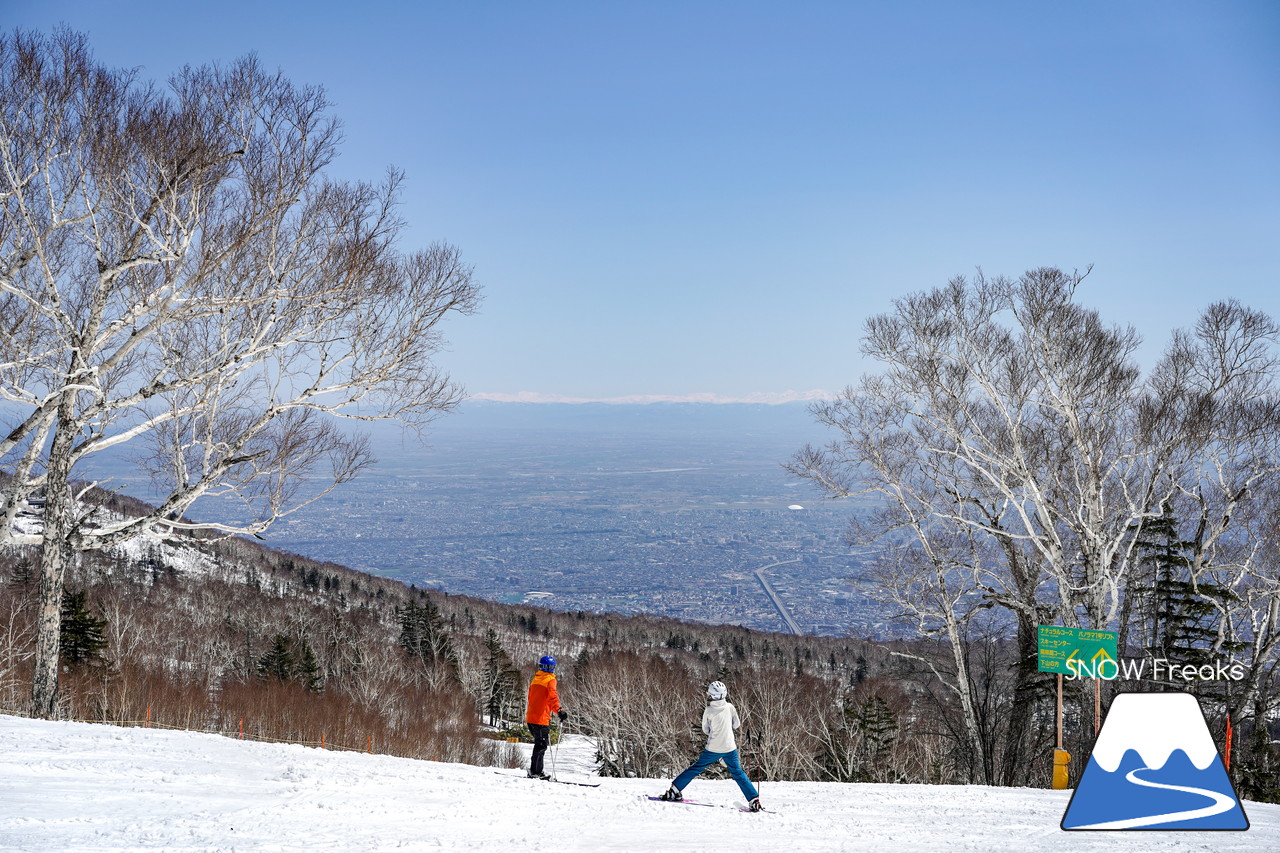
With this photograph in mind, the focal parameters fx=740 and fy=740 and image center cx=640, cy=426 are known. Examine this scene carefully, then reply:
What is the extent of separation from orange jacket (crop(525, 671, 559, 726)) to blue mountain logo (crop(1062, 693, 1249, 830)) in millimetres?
4961

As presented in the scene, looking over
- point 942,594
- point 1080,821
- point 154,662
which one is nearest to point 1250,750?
point 942,594

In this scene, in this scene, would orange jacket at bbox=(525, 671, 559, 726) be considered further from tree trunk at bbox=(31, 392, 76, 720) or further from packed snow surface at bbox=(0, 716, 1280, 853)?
tree trunk at bbox=(31, 392, 76, 720)

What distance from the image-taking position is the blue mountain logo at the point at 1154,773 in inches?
231

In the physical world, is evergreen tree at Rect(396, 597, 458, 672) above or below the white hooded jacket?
below

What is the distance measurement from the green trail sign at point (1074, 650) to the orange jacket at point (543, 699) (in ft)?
21.6

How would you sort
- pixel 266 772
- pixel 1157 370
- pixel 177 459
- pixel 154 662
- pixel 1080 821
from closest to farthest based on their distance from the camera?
pixel 1080 821 < pixel 266 772 < pixel 177 459 < pixel 1157 370 < pixel 154 662

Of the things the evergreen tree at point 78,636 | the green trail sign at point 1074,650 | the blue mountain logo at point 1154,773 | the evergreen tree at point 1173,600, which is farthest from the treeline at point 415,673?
the evergreen tree at point 1173,600

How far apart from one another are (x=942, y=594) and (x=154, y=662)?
125 ft

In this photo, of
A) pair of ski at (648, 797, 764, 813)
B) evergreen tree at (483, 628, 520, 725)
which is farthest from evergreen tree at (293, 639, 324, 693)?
pair of ski at (648, 797, 764, 813)

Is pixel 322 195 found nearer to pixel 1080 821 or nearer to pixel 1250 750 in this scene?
pixel 1080 821

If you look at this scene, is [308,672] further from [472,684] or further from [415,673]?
[472,684]

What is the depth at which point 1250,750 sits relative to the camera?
17.8 m

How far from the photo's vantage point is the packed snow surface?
15.1ft

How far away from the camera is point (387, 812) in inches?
224
